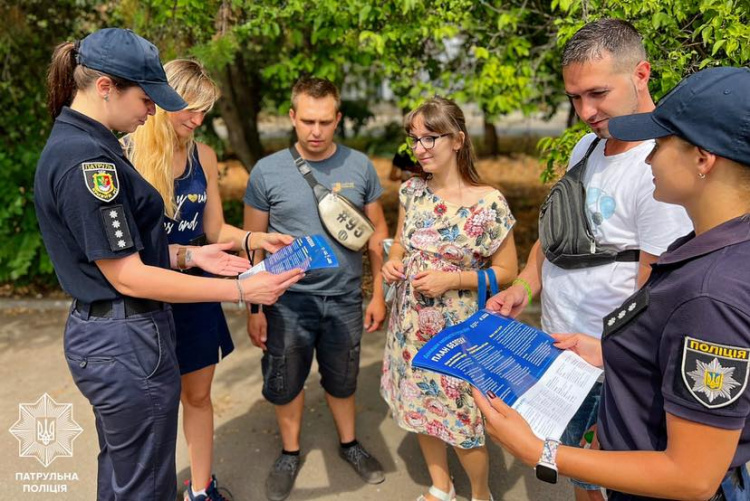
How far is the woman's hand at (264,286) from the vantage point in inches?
92.9

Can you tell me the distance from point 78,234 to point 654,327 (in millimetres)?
1726

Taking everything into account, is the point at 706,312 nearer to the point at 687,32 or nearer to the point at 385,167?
the point at 687,32

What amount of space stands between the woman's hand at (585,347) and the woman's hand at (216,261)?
4.57 ft

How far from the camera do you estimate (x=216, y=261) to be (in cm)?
274

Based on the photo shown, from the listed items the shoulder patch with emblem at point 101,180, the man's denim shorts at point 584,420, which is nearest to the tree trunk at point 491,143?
the man's denim shorts at point 584,420

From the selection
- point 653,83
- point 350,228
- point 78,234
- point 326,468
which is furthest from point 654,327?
point 326,468

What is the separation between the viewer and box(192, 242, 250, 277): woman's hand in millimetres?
2707

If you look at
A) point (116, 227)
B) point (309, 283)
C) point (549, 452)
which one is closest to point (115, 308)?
point (116, 227)

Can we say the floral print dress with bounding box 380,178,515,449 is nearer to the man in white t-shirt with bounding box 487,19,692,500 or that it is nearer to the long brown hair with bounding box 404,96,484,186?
the long brown hair with bounding box 404,96,484,186

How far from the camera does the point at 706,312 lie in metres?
1.27

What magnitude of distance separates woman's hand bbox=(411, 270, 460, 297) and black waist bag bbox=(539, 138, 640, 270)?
53 cm

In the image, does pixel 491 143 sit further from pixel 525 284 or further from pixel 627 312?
pixel 627 312

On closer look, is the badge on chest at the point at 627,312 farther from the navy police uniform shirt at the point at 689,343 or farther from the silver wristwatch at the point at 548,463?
the silver wristwatch at the point at 548,463

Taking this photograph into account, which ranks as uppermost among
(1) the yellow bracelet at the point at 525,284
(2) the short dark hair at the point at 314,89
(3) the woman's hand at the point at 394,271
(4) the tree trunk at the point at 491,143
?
(2) the short dark hair at the point at 314,89
